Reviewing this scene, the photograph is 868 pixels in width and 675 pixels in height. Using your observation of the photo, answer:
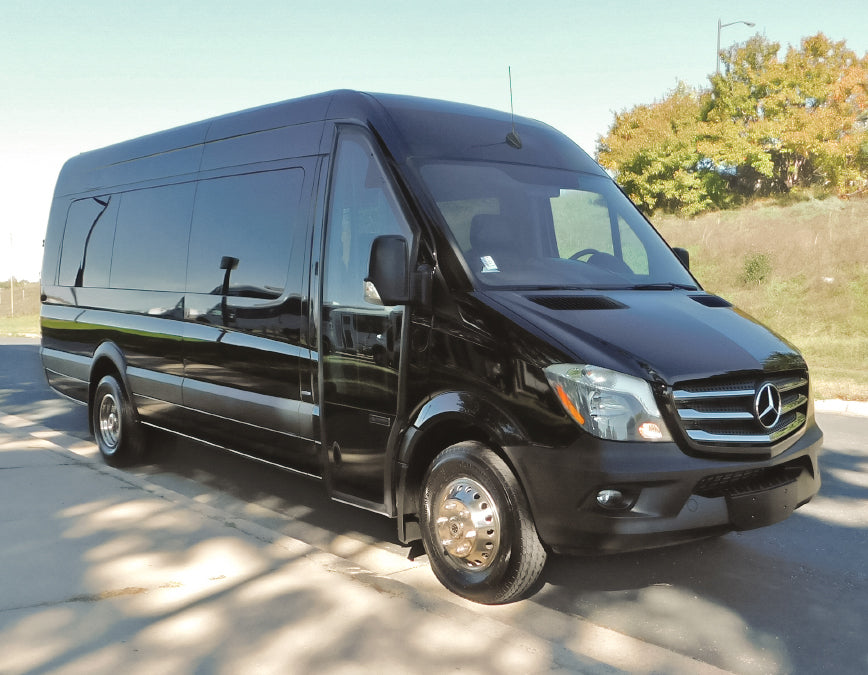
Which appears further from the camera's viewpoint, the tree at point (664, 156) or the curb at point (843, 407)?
the tree at point (664, 156)

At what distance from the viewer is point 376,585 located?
14.0ft

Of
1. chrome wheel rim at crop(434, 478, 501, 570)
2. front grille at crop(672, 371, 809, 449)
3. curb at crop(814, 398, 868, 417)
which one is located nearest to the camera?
front grille at crop(672, 371, 809, 449)

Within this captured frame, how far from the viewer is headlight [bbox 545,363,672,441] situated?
3.97 metres

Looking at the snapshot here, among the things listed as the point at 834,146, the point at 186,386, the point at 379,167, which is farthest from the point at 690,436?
the point at 834,146

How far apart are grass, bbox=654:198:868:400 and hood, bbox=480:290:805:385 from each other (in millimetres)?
13171

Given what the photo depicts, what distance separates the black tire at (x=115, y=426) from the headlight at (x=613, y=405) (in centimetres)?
459

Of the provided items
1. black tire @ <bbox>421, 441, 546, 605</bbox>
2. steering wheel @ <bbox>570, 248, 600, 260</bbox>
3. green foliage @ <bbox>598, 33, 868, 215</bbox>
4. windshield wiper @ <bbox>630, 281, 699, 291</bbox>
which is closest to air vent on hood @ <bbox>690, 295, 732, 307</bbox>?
windshield wiper @ <bbox>630, 281, 699, 291</bbox>

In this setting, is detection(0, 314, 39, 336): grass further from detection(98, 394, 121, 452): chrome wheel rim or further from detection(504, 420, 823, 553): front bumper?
detection(504, 420, 823, 553): front bumper

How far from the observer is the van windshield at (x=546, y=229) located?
4.76m

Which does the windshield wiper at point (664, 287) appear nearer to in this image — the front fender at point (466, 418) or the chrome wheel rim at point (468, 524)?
the front fender at point (466, 418)

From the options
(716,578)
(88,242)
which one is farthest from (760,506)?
(88,242)

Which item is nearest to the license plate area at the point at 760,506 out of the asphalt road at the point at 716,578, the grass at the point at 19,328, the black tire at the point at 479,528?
the asphalt road at the point at 716,578

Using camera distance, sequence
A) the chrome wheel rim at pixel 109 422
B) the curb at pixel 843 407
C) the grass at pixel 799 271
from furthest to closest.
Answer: the grass at pixel 799 271 → the curb at pixel 843 407 → the chrome wheel rim at pixel 109 422

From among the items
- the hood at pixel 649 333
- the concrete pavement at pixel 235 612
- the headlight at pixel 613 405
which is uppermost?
the hood at pixel 649 333
